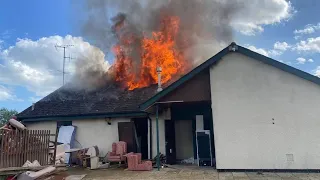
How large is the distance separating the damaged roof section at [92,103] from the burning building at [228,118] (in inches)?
4.8

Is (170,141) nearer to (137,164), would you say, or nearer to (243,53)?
(137,164)

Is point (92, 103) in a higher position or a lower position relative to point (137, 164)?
higher

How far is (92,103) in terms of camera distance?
14719 mm

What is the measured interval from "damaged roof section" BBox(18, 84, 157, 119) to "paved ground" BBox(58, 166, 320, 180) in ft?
11.9

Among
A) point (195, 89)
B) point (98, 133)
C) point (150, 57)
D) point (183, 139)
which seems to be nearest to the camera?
point (195, 89)

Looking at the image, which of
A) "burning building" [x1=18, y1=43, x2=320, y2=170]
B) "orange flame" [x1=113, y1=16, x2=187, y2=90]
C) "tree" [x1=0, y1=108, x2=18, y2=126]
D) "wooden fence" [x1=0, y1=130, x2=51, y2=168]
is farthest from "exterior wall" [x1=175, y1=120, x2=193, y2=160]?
"tree" [x1=0, y1=108, x2=18, y2=126]

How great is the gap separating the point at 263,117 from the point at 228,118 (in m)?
1.29

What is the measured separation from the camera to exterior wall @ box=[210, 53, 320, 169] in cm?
930

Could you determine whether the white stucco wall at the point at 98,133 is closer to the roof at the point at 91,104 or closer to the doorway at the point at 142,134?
the roof at the point at 91,104

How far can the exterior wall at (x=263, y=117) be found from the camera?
9297 mm

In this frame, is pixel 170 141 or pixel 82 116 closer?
pixel 170 141

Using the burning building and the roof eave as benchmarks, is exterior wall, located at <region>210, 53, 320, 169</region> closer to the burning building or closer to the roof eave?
Result: the burning building

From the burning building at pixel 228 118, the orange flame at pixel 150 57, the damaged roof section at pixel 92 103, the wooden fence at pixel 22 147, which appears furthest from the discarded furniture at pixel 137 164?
the orange flame at pixel 150 57

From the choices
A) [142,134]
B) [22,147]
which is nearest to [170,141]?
[142,134]
